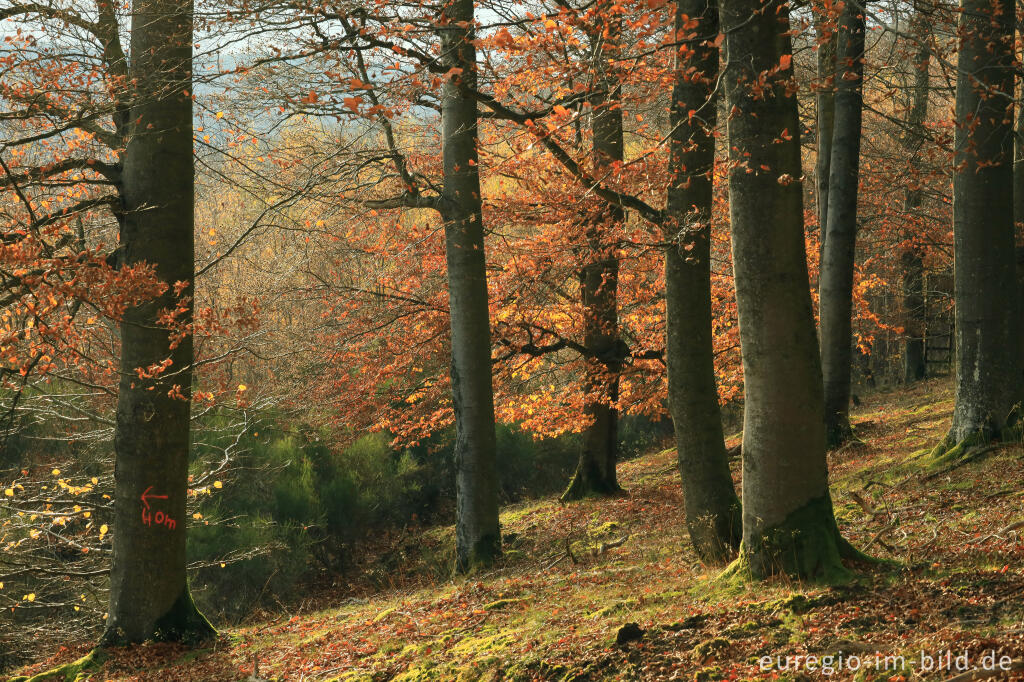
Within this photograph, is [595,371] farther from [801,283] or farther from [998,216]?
[801,283]

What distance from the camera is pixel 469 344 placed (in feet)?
32.7

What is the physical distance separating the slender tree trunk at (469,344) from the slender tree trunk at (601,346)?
6.37ft

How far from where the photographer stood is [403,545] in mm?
16141

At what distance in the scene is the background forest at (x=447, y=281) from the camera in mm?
5262

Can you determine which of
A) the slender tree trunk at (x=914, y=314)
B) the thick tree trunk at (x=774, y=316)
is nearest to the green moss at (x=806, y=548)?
the thick tree trunk at (x=774, y=316)

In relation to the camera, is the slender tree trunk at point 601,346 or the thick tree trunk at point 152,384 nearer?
the thick tree trunk at point 152,384

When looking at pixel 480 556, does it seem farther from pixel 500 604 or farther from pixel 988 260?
pixel 988 260

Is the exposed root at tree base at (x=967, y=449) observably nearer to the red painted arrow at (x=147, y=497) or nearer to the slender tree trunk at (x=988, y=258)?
the slender tree trunk at (x=988, y=258)

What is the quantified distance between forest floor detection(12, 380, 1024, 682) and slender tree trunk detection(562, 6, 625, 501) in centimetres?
252

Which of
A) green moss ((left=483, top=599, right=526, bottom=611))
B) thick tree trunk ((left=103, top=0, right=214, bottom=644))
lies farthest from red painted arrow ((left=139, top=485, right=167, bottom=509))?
green moss ((left=483, top=599, right=526, bottom=611))

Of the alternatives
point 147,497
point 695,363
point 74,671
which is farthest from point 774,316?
point 74,671

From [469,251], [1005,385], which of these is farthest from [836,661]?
[469,251]

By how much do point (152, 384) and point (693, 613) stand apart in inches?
205

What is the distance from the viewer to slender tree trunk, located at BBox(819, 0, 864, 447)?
1112cm
